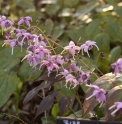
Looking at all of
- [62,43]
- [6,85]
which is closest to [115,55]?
[62,43]

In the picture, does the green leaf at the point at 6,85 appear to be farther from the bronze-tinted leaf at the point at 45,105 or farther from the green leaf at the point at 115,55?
the green leaf at the point at 115,55

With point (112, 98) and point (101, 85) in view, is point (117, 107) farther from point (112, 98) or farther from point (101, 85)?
point (101, 85)

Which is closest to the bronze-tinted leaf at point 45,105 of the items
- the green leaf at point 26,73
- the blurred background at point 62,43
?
the blurred background at point 62,43

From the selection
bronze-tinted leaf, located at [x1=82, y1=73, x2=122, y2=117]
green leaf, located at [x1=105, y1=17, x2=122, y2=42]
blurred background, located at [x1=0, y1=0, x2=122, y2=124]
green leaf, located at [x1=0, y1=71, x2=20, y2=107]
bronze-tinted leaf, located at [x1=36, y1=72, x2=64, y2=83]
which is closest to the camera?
bronze-tinted leaf, located at [x1=82, y1=73, x2=122, y2=117]

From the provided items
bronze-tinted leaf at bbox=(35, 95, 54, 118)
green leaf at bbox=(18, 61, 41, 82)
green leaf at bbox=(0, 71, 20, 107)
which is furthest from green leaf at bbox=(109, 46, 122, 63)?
bronze-tinted leaf at bbox=(35, 95, 54, 118)

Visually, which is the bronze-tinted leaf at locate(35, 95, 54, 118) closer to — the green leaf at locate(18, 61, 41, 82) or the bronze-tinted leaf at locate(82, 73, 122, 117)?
the bronze-tinted leaf at locate(82, 73, 122, 117)

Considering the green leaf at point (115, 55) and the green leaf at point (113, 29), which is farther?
the green leaf at point (113, 29)
